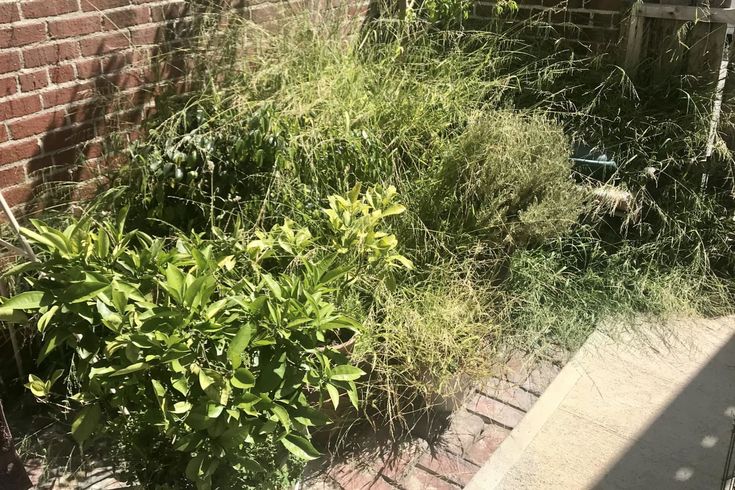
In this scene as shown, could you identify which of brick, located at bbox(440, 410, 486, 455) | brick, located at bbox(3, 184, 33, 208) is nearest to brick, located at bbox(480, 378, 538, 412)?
brick, located at bbox(440, 410, 486, 455)

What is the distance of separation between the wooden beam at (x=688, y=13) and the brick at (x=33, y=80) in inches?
128

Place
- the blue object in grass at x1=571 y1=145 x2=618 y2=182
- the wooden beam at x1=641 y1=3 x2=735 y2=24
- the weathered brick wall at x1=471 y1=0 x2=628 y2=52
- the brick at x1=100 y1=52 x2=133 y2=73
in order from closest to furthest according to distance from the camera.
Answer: the brick at x1=100 y1=52 x2=133 y2=73, the wooden beam at x1=641 y1=3 x2=735 y2=24, the blue object in grass at x1=571 y1=145 x2=618 y2=182, the weathered brick wall at x1=471 y1=0 x2=628 y2=52

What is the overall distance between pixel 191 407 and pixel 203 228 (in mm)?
1374

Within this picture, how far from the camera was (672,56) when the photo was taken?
14.2ft

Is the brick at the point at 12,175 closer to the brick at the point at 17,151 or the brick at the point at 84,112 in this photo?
the brick at the point at 17,151

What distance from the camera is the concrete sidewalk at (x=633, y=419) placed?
2887mm

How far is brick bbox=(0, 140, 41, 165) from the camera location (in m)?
2.99

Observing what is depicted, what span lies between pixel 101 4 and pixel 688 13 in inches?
122

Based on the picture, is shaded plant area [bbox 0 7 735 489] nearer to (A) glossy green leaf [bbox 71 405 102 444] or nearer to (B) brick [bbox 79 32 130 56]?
(A) glossy green leaf [bbox 71 405 102 444]

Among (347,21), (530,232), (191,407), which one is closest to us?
(191,407)

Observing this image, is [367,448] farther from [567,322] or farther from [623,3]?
[623,3]

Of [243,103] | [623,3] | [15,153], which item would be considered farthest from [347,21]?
[15,153]

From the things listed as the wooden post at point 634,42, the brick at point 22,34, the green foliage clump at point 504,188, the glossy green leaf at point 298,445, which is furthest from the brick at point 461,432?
the wooden post at point 634,42

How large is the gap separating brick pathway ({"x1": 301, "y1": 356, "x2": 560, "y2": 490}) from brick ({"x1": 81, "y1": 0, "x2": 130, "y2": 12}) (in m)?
2.14
